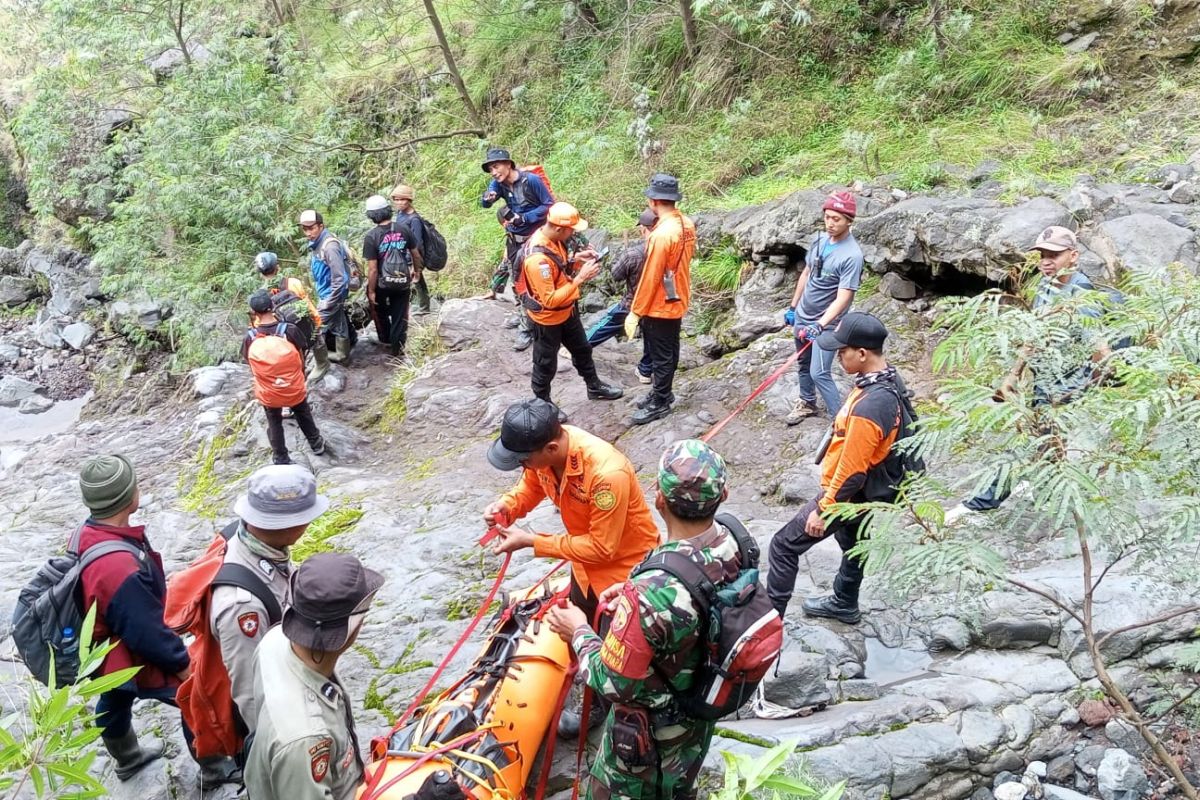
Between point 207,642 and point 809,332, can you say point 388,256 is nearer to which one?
point 809,332

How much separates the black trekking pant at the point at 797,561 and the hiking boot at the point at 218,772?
262cm

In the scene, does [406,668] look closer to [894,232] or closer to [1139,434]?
[1139,434]

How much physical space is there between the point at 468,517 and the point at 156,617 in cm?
339

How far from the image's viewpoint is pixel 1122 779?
125 inches

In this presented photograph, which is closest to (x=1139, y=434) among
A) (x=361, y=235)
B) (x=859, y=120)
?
(x=859, y=120)

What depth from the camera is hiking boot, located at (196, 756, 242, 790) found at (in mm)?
3609

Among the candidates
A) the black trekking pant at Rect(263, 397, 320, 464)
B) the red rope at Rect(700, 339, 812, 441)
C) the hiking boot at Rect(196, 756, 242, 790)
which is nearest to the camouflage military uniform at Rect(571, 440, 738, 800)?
the hiking boot at Rect(196, 756, 242, 790)

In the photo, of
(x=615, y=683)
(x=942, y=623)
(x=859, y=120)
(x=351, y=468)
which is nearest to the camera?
(x=615, y=683)

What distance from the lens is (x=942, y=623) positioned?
13.7ft

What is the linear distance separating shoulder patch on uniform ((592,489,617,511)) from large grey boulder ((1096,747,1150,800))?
2177 millimetres

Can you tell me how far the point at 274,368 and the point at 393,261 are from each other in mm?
2496

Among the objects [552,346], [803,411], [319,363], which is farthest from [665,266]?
[319,363]

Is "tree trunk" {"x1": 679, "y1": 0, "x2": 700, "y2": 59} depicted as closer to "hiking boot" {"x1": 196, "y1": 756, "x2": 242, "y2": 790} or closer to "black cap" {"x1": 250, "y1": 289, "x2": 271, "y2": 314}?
"black cap" {"x1": 250, "y1": 289, "x2": 271, "y2": 314}

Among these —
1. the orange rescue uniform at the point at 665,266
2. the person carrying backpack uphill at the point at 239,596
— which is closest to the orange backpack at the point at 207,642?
the person carrying backpack uphill at the point at 239,596
